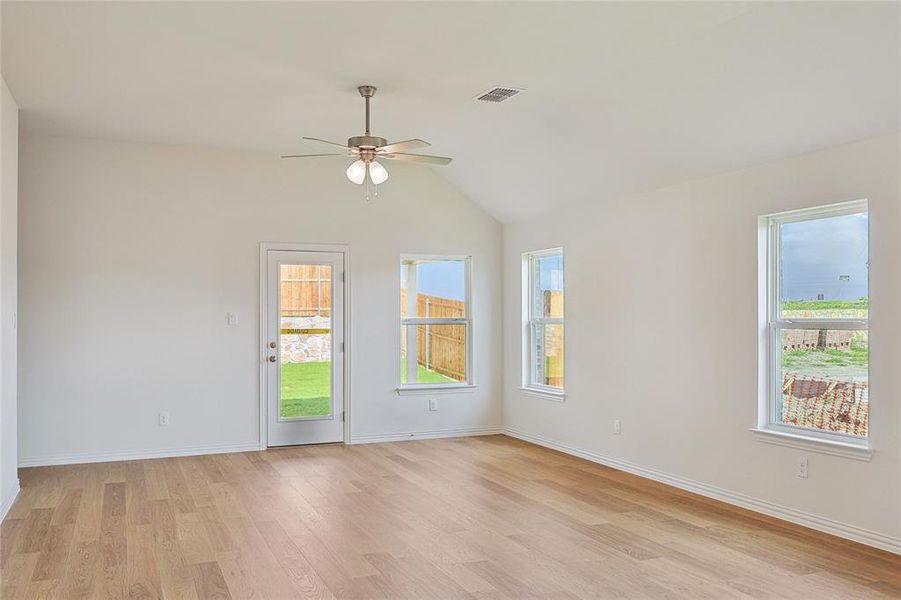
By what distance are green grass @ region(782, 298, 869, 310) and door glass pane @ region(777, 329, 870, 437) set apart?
145 millimetres

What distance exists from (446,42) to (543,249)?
11.6ft

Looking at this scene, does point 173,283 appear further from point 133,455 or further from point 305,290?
point 133,455

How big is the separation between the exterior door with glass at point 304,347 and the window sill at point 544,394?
1906 mm

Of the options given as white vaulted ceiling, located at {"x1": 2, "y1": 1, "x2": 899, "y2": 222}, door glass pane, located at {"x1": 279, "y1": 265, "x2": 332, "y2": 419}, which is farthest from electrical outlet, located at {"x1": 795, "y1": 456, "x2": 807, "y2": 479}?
door glass pane, located at {"x1": 279, "y1": 265, "x2": 332, "y2": 419}

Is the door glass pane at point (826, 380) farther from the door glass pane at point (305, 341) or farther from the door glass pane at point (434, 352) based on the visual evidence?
the door glass pane at point (305, 341)

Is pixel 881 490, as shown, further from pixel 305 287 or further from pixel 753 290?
pixel 305 287

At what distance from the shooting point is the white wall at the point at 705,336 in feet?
13.9

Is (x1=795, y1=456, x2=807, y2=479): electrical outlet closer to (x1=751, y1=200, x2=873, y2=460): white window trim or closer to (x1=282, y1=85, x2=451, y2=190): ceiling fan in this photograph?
(x1=751, y1=200, x2=873, y2=460): white window trim

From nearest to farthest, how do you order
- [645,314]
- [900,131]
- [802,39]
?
[802,39], [900,131], [645,314]

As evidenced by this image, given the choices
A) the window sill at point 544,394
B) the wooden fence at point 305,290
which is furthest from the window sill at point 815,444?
the wooden fence at point 305,290

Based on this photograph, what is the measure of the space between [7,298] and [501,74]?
144 inches

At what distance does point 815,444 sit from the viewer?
14.9 feet

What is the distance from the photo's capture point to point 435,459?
6754 mm

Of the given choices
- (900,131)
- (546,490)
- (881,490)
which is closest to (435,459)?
(546,490)
